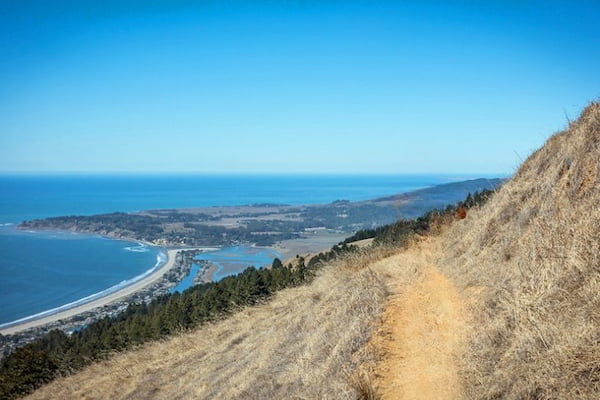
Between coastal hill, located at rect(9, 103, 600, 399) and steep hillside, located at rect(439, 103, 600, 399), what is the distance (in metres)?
0.02

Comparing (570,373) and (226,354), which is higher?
(570,373)

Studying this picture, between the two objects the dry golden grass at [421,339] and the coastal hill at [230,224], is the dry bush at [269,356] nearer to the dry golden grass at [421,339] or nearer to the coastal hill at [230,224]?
the dry golden grass at [421,339]

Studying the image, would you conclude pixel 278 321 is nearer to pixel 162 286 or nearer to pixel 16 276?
pixel 162 286

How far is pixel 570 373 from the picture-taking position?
3732 mm

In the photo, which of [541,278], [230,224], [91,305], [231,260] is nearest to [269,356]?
[541,278]

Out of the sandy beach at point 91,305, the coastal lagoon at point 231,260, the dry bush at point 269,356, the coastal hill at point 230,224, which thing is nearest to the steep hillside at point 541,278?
the dry bush at point 269,356

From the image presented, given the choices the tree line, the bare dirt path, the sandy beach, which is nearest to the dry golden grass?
the bare dirt path

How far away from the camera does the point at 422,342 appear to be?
20.5 ft

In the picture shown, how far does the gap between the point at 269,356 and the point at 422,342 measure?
3508mm

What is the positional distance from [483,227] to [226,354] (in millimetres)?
6898

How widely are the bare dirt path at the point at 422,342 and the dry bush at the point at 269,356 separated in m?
0.33

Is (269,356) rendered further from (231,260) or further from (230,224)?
(230,224)

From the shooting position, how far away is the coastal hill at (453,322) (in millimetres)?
4359

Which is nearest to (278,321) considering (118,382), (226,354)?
(226,354)
